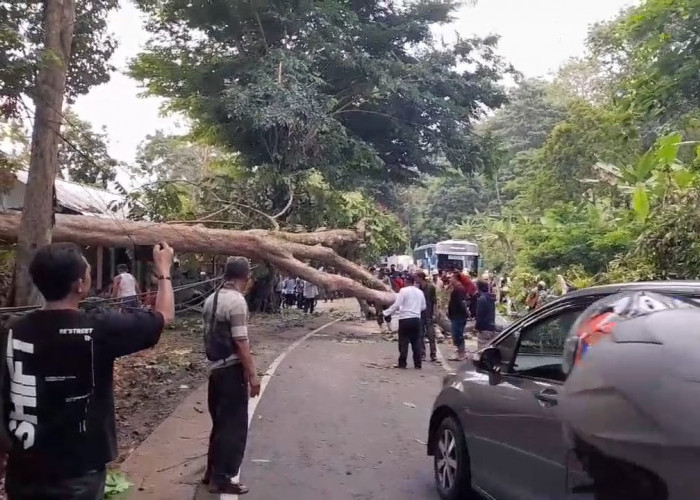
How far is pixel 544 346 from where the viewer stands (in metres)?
4.95

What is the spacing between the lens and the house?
621 inches

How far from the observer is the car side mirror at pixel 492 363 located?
504cm

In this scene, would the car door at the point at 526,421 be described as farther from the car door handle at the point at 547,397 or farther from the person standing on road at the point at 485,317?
the person standing on road at the point at 485,317

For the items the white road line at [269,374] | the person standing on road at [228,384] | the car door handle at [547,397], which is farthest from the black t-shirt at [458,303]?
the car door handle at [547,397]

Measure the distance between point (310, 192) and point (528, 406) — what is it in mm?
16718

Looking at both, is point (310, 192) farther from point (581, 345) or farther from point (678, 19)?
point (581, 345)

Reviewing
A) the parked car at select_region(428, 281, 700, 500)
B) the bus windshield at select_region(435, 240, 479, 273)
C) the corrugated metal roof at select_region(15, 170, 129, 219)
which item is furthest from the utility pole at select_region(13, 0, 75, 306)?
the bus windshield at select_region(435, 240, 479, 273)

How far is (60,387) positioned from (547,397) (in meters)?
2.61

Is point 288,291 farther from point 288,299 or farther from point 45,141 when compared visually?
point 45,141

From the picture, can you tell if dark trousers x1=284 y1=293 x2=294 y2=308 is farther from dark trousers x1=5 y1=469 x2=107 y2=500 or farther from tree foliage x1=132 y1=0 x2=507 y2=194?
dark trousers x1=5 y1=469 x2=107 y2=500

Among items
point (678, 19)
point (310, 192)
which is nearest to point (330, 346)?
point (310, 192)

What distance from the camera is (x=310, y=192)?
20.8m

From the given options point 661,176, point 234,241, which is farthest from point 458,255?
point 234,241

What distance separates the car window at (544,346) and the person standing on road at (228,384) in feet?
6.56
